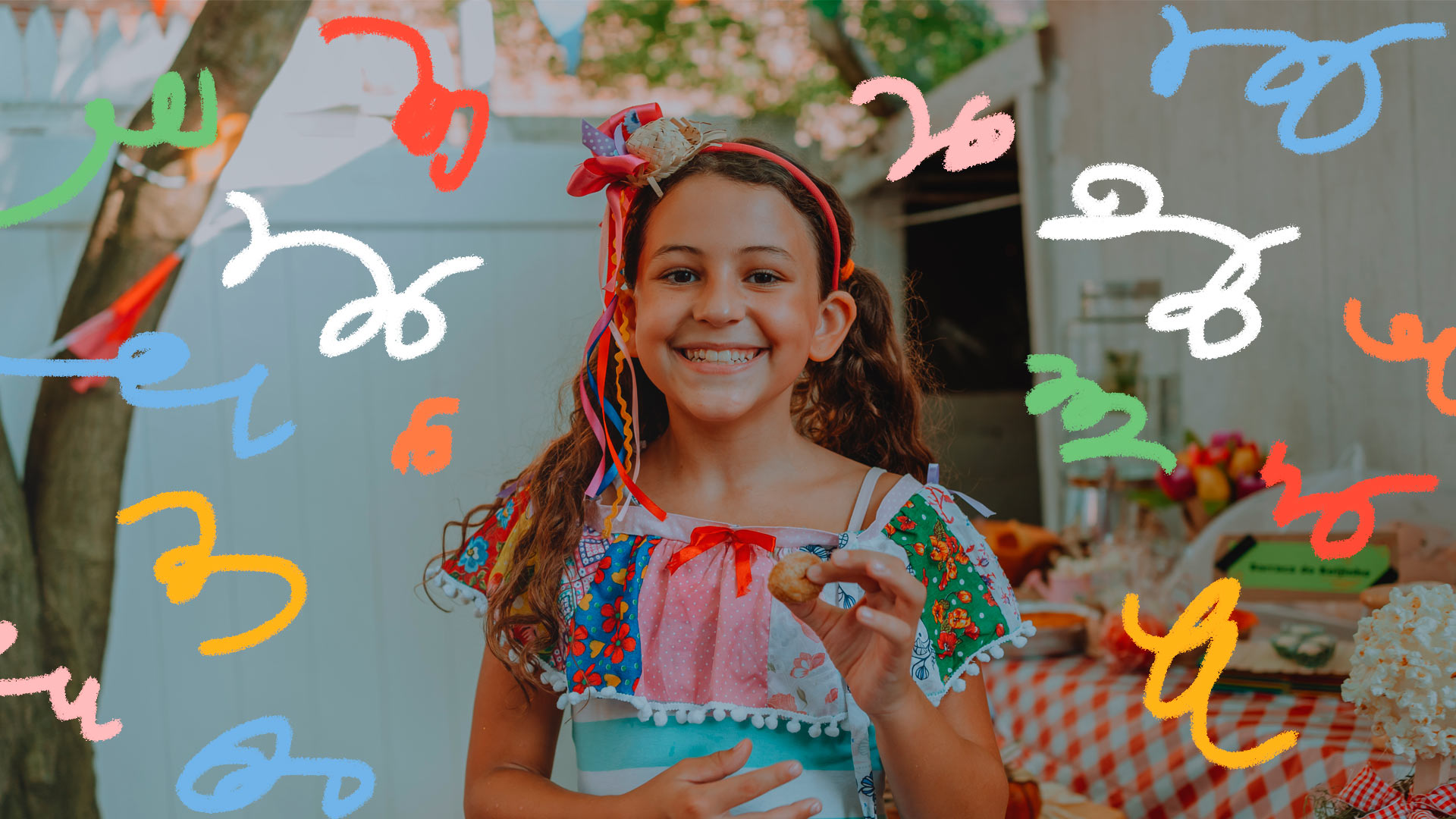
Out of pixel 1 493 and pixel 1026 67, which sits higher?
pixel 1026 67

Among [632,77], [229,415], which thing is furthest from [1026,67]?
[632,77]

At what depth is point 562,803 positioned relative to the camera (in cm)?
92

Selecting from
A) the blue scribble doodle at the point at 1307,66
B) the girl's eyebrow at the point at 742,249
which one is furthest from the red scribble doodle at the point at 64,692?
the blue scribble doodle at the point at 1307,66

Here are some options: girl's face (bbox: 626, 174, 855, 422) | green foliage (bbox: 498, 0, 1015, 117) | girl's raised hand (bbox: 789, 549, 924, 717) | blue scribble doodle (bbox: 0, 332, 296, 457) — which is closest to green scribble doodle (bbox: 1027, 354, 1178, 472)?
girl's face (bbox: 626, 174, 855, 422)

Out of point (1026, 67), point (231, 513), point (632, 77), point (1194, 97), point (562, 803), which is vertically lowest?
point (562, 803)

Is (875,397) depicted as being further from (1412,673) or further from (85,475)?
(85,475)

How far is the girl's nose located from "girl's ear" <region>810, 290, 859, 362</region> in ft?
0.38

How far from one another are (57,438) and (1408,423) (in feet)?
7.81

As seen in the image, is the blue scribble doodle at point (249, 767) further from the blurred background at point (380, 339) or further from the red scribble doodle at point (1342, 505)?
the red scribble doodle at point (1342, 505)

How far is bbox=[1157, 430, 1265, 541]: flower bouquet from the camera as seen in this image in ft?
5.87

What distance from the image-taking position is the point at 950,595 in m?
0.98

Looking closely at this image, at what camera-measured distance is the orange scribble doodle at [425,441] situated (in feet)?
7.09

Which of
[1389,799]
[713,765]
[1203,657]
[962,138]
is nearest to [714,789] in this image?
[713,765]

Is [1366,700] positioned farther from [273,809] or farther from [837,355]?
[273,809]
